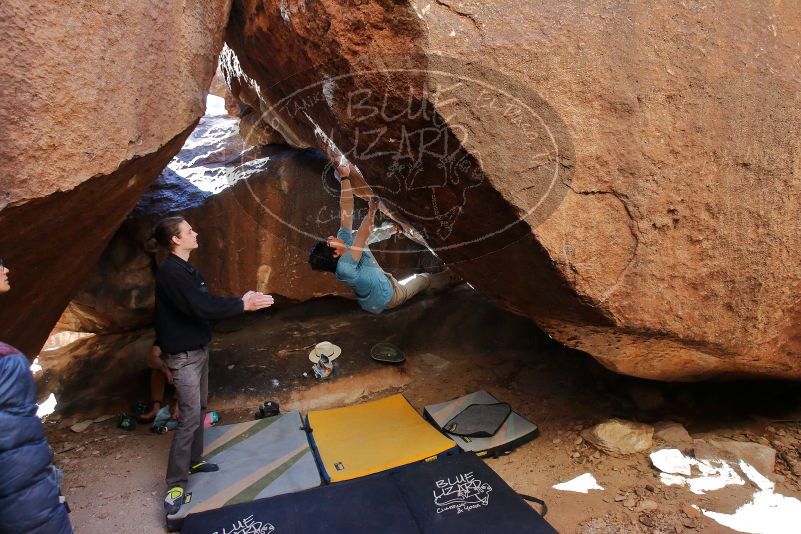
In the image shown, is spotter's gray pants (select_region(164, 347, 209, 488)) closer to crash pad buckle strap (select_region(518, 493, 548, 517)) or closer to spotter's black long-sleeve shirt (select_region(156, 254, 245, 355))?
spotter's black long-sleeve shirt (select_region(156, 254, 245, 355))

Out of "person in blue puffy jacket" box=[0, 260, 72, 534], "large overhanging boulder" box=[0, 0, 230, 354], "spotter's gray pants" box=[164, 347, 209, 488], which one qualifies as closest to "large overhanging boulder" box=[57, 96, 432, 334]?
"large overhanging boulder" box=[0, 0, 230, 354]

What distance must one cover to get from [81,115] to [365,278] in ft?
5.01

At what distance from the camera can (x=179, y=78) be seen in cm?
244

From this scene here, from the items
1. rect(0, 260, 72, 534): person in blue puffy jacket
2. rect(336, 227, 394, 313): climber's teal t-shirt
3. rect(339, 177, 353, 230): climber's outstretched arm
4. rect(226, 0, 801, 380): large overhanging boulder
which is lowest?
rect(0, 260, 72, 534): person in blue puffy jacket

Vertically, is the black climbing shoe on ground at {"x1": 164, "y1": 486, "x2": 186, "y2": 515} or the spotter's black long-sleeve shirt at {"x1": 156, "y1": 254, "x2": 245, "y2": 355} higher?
the spotter's black long-sleeve shirt at {"x1": 156, "y1": 254, "x2": 245, "y2": 355}

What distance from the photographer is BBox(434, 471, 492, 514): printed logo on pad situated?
96.3 inches

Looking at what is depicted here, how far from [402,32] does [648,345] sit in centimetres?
A: 177

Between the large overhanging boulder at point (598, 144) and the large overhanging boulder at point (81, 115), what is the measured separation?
53 cm

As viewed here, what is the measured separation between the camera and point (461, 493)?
2.53m

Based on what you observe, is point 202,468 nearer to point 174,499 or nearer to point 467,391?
point 174,499

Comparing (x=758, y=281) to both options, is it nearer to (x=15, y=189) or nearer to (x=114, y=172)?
(x=114, y=172)

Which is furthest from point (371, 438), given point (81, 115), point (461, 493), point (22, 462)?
point (81, 115)

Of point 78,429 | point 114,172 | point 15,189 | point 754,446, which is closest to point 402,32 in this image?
point 114,172

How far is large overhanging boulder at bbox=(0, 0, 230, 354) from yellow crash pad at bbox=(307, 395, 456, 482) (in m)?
1.57
